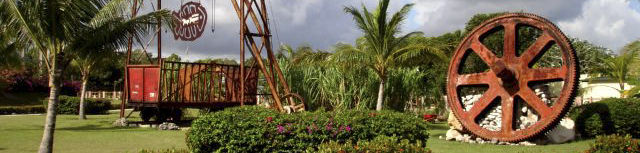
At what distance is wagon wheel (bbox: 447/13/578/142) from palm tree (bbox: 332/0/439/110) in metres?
2.36

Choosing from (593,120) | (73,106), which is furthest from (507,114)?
(73,106)

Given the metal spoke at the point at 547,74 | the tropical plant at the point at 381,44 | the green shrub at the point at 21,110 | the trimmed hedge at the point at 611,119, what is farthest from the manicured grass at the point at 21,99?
the trimmed hedge at the point at 611,119

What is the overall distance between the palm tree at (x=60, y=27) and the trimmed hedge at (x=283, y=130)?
221 centimetres

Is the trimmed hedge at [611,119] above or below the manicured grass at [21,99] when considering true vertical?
below

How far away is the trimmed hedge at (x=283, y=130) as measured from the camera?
7.53 meters

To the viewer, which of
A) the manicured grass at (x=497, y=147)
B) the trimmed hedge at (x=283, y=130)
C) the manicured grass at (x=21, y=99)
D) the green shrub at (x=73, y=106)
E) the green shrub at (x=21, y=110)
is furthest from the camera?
the manicured grass at (x=21, y=99)

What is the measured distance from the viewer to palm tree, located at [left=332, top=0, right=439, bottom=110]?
49.9 feet

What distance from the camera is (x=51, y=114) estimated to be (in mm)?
8234

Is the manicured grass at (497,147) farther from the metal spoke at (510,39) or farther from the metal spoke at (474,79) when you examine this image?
the metal spoke at (510,39)

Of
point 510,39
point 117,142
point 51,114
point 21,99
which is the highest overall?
point 510,39

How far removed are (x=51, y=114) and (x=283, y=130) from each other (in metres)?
3.42

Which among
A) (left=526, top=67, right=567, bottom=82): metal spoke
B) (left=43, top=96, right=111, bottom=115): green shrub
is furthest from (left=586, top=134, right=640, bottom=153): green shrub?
(left=43, top=96, right=111, bottom=115): green shrub

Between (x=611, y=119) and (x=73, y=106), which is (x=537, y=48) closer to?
(x=611, y=119)

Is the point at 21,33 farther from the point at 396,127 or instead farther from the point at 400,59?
the point at 400,59
